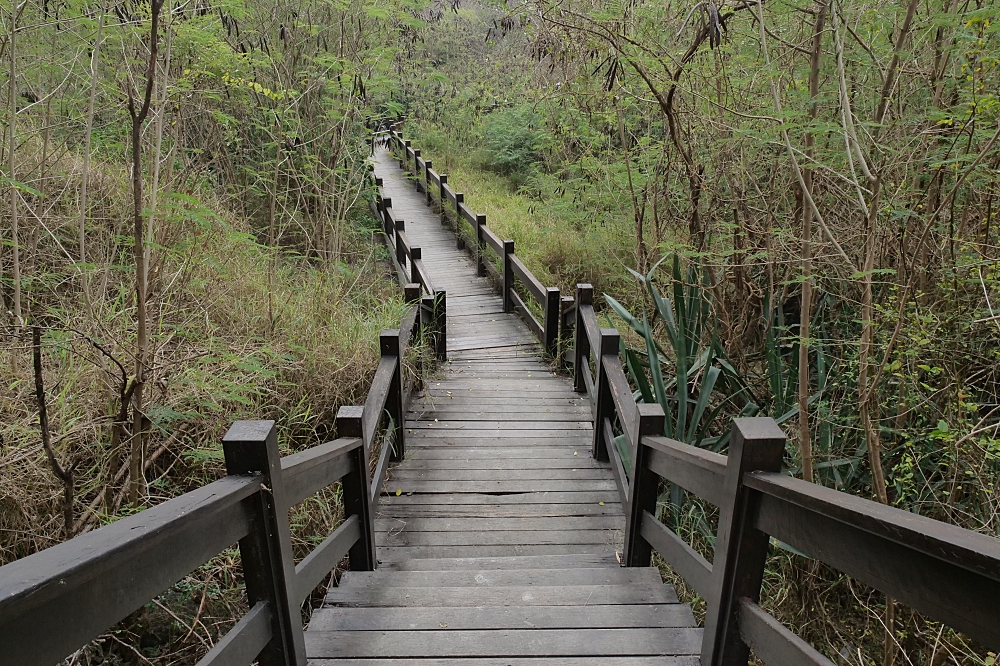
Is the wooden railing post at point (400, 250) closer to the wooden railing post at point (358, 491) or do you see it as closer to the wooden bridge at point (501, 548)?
the wooden bridge at point (501, 548)

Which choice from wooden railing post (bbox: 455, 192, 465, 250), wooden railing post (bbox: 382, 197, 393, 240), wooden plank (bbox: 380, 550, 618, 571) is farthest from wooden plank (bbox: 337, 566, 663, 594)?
wooden railing post (bbox: 455, 192, 465, 250)

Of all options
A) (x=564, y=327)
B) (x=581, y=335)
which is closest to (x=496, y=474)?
(x=581, y=335)

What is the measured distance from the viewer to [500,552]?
3541mm

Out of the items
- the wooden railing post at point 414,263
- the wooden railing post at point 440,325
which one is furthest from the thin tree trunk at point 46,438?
the wooden railing post at point 414,263

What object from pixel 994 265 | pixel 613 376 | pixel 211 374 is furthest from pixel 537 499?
pixel 994 265

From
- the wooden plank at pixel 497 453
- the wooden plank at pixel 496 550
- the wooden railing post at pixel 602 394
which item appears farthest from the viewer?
the wooden plank at pixel 497 453

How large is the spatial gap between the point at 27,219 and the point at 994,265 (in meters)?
6.25

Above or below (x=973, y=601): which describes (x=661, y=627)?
below

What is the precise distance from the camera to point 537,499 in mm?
4117

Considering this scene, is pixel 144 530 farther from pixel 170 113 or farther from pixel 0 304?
pixel 170 113

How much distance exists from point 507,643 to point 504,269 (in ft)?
21.9

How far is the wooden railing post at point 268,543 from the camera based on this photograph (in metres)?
1.70

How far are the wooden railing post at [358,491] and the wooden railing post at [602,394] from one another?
186cm

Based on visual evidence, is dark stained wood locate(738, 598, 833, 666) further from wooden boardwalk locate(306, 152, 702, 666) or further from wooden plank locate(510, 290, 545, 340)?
wooden plank locate(510, 290, 545, 340)
